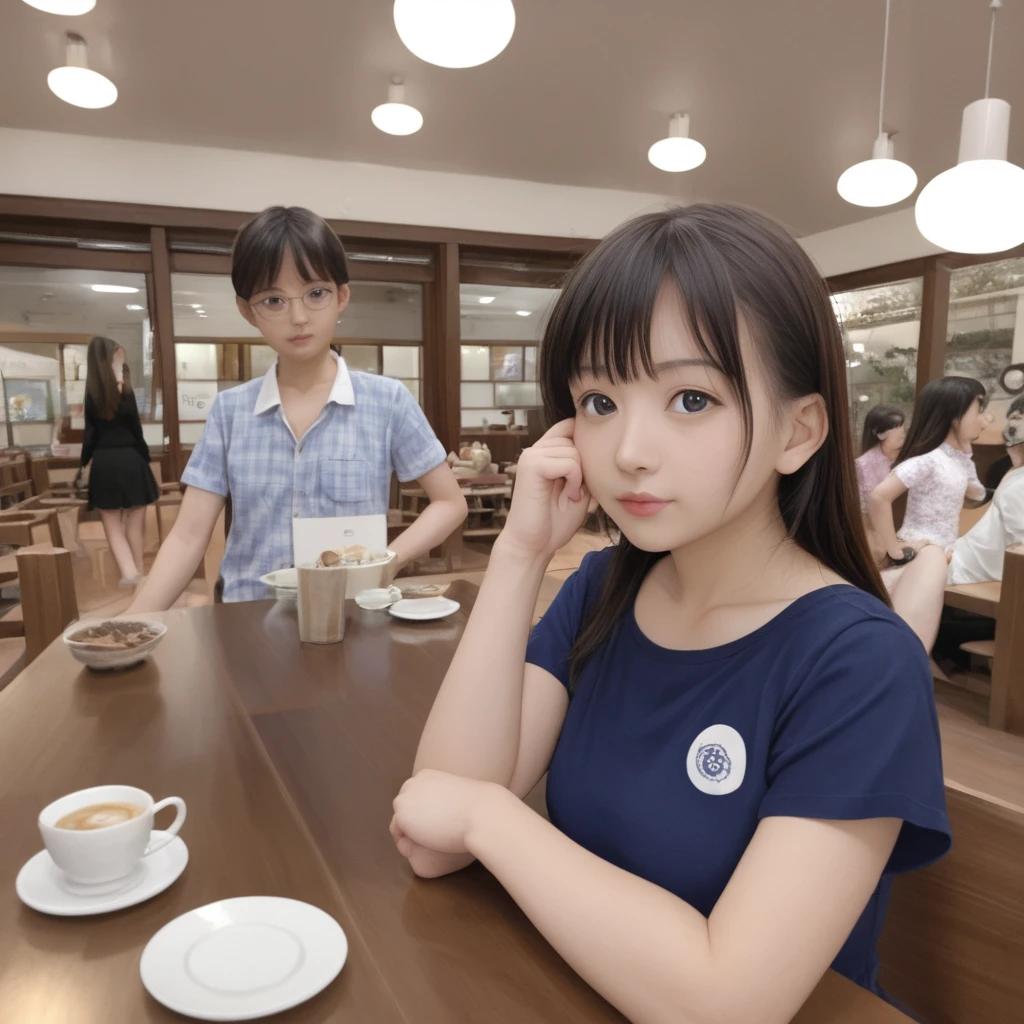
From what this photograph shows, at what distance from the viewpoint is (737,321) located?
679 millimetres

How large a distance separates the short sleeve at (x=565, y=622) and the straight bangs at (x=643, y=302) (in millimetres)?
328

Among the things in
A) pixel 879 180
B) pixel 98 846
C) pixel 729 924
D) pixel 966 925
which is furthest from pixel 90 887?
pixel 879 180

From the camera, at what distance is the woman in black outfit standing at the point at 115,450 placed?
4.66m

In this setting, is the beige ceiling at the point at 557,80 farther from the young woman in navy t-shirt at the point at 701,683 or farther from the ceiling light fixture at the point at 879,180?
the young woman in navy t-shirt at the point at 701,683

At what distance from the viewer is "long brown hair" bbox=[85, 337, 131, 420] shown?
464 cm

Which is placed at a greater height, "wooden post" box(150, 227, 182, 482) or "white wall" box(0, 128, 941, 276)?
"white wall" box(0, 128, 941, 276)

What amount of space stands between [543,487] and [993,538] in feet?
9.46

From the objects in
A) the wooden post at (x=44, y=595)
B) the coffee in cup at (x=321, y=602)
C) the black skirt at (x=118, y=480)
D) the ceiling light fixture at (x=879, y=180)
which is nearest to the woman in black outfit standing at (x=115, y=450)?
the black skirt at (x=118, y=480)

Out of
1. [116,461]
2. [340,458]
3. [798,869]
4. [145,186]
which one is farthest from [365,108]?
[798,869]

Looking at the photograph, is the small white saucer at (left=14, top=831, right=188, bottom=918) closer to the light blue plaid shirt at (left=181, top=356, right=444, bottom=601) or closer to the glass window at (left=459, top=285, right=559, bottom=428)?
the light blue plaid shirt at (left=181, top=356, right=444, bottom=601)

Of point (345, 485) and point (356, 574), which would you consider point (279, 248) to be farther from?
point (356, 574)

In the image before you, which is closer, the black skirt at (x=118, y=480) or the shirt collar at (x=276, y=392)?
the shirt collar at (x=276, y=392)

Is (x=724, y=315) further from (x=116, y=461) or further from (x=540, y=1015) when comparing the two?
(x=116, y=461)

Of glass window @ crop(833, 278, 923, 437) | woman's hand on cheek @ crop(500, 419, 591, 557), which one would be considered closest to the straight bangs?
woman's hand on cheek @ crop(500, 419, 591, 557)
